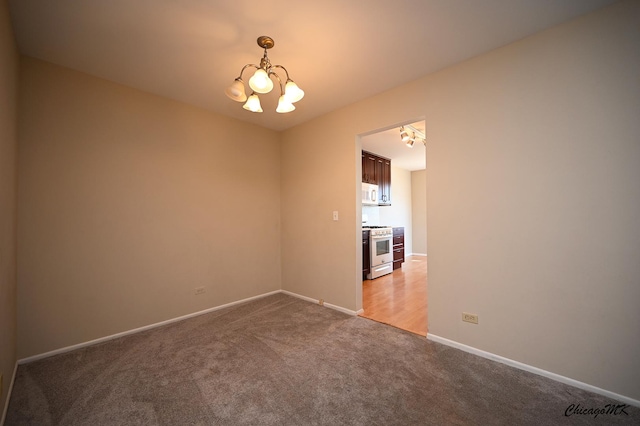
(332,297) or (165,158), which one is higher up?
(165,158)

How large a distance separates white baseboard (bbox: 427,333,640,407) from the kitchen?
0.97 feet

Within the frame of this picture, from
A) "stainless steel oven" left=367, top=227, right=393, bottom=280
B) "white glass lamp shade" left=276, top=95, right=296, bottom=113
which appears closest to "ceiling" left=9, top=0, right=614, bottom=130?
"white glass lamp shade" left=276, top=95, right=296, bottom=113

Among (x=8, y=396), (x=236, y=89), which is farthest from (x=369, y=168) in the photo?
(x=8, y=396)

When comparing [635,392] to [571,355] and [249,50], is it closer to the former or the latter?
[571,355]

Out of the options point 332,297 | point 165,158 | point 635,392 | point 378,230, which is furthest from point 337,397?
point 378,230

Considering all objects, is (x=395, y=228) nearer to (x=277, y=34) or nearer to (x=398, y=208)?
(x=398, y=208)

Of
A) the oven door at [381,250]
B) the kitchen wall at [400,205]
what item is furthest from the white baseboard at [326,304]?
the kitchen wall at [400,205]

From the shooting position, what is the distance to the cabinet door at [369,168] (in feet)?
17.3

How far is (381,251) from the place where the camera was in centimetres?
516

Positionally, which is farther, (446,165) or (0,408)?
(446,165)

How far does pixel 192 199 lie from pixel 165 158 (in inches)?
22.4

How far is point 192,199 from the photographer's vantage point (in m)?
3.21

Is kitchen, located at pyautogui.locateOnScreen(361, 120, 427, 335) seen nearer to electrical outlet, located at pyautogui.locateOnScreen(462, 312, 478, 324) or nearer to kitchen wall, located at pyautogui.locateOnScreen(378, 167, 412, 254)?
A: kitchen wall, located at pyautogui.locateOnScreen(378, 167, 412, 254)

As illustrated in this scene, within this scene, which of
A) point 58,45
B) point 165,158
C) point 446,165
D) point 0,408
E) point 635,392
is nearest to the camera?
point 0,408
